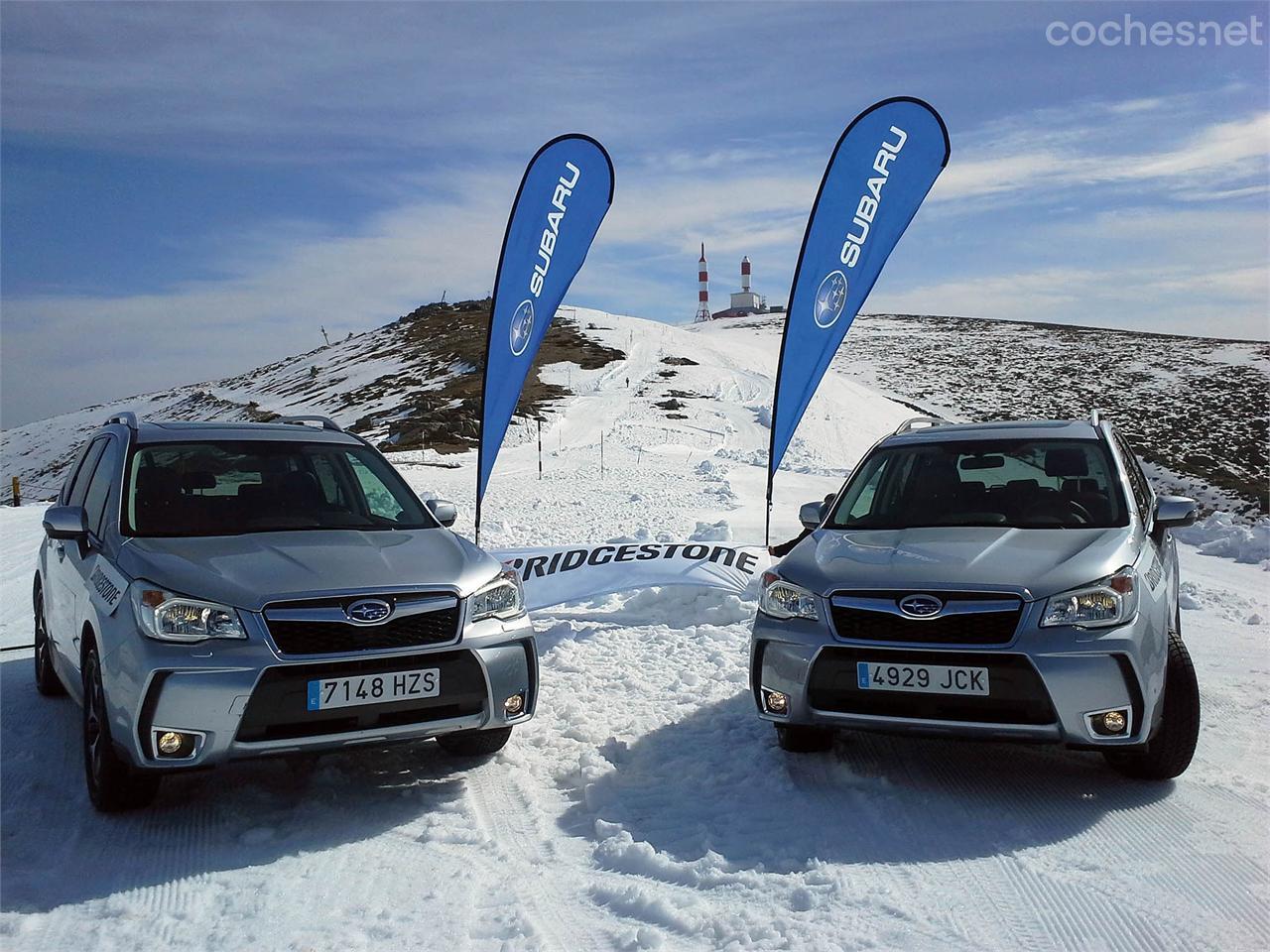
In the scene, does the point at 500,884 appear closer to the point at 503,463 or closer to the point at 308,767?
the point at 308,767

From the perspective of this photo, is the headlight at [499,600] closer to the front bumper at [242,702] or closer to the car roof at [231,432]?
the front bumper at [242,702]

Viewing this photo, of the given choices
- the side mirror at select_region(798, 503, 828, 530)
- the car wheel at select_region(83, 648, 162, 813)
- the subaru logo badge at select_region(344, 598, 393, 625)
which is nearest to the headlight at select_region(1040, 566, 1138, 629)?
the side mirror at select_region(798, 503, 828, 530)

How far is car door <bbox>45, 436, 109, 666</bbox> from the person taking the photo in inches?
199

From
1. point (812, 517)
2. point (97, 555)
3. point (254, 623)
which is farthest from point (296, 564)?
point (812, 517)

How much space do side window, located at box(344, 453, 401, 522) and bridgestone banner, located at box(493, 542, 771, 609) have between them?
10.6ft

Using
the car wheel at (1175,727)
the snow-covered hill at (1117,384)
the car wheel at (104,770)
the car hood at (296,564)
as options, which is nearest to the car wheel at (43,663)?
the car wheel at (104,770)

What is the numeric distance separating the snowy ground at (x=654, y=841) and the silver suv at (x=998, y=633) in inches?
14.6

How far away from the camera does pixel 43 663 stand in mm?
6383

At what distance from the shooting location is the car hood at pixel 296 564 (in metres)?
4.19

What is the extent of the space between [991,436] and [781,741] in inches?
86.6

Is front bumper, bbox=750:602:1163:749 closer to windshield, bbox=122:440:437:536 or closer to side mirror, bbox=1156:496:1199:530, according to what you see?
side mirror, bbox=1156:496:1199:530

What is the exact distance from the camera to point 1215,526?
44.4 ft

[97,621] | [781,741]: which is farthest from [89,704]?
[781,741]

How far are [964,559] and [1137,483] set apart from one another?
1845 mm
